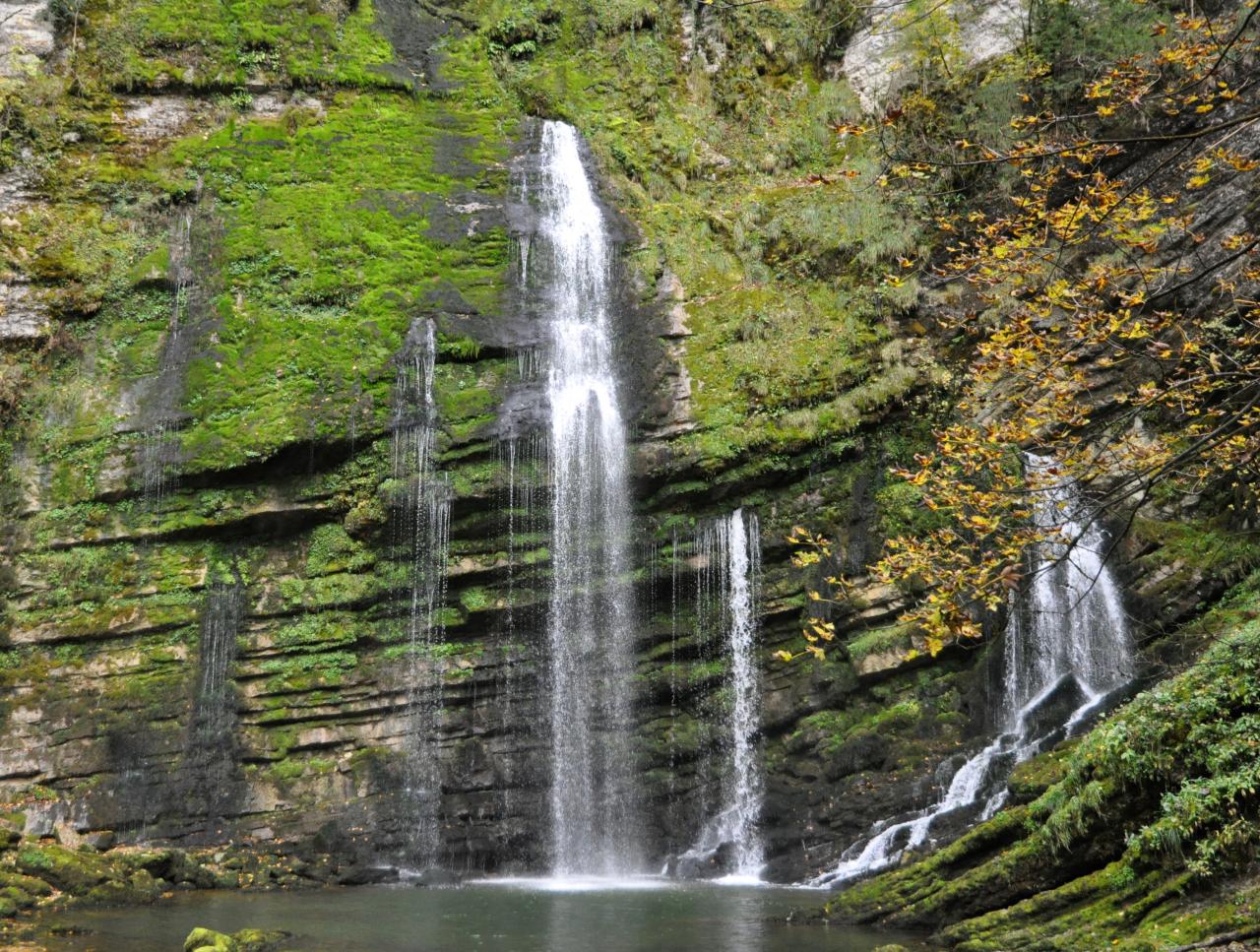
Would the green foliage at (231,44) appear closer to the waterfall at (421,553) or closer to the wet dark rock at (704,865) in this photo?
the waterfall at (421,553)

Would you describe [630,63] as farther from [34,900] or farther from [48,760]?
[34,900]

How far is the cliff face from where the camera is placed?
1416 centimetres

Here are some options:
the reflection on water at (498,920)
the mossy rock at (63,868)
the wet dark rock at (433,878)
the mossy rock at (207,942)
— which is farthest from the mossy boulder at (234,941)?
the wet dark rock at (433,878)

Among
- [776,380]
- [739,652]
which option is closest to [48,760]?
[739,652]

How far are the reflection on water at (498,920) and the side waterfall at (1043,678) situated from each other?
1.74m

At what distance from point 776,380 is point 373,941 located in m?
11.1

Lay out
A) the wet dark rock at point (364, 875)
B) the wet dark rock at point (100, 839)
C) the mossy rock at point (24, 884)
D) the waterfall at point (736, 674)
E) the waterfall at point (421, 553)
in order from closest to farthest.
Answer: the mossy rock at point (24, 884), the wet dark rock at point (100, 839), the wet dark rock at point (364, 875), the waterfall at point (736, 674), the waterfall at point (421, 553)

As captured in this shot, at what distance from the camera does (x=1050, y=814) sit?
7.79 meters

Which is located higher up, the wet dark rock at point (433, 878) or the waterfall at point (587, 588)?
the waterfall at point (587, 588)

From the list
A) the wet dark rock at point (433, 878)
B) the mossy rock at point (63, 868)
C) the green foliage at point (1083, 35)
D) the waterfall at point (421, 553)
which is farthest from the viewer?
the green foliage at point (1083, 35)

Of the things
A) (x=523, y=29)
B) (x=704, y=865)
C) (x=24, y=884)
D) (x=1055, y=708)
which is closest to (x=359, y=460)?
(x=24, y=884)

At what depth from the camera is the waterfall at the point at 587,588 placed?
14.9 meters

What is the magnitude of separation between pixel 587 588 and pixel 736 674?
2880 millimetres

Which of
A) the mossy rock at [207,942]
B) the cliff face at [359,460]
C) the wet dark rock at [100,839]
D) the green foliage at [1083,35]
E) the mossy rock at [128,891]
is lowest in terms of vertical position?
the mossy rock at [207,942]
